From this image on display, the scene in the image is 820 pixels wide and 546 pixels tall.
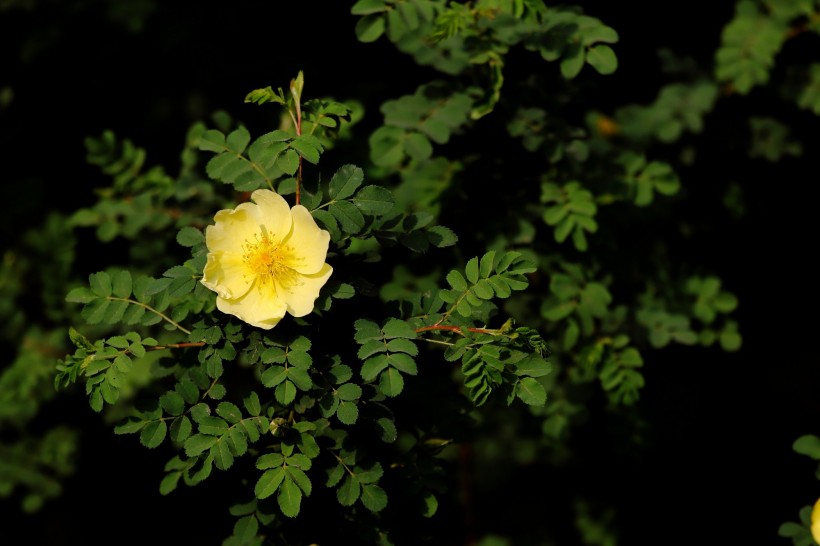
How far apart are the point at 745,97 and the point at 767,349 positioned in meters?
0.90

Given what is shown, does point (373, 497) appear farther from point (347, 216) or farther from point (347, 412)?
point (347, 216)

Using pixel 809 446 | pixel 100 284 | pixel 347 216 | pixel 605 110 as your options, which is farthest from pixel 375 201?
pixel 605 110

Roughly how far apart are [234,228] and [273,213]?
0.27ft

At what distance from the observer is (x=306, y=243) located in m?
1.67

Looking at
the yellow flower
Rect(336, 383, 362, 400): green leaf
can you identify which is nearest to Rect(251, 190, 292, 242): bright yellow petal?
the yellow flower

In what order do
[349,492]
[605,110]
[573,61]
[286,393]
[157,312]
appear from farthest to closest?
[605,110], [573,61], [157,312], [349,492], [286,393]

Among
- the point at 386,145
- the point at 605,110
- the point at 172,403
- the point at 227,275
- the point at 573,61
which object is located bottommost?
the point at 605,110

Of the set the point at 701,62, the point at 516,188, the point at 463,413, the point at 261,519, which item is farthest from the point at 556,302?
the point at 701,62

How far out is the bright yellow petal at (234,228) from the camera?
1695mm

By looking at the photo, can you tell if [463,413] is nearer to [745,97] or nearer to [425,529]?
[425,529]

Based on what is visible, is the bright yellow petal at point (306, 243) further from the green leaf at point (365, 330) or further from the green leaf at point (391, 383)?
the green leaf at point (391, 383)

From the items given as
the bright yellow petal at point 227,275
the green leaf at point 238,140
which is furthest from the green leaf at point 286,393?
the green leaf at point 238,140

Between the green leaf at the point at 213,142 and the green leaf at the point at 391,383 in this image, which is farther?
the green leaf at the point at 213,142

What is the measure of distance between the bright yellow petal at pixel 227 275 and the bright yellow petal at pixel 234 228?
0.7 inches
